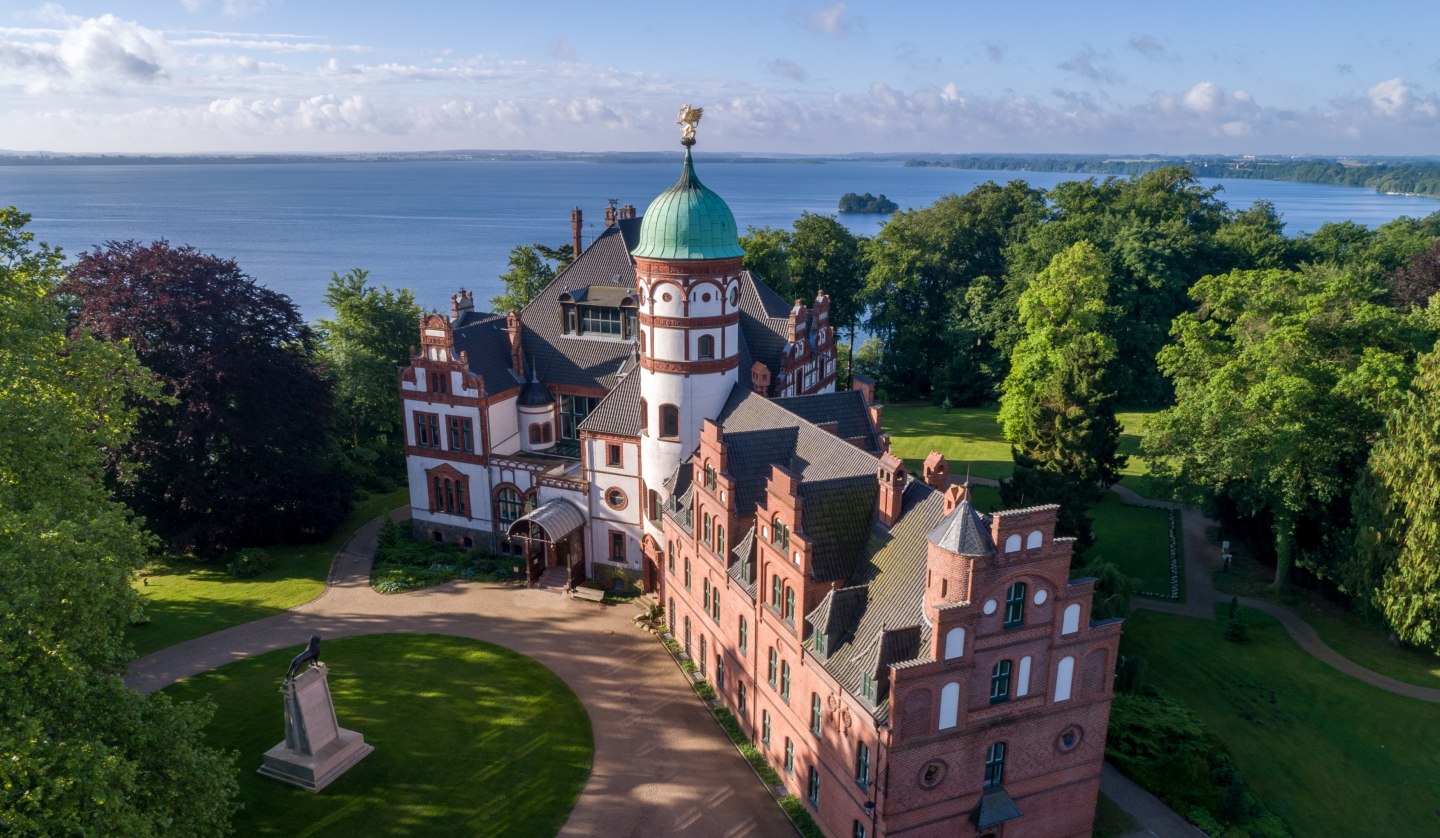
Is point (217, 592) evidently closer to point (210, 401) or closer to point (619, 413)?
point (210, 401)

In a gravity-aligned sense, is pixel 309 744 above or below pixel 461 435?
below

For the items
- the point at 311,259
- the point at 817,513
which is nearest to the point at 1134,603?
the point at 817,513

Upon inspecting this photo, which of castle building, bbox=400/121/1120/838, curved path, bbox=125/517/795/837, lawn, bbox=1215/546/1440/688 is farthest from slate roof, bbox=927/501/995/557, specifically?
lawn, bbox=1215/546/1440/688

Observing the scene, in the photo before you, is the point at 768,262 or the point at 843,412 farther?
the point at 768,262

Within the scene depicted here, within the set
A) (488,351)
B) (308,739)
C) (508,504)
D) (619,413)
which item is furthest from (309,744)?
(488,351)

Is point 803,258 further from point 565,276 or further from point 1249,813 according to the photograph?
point 1249,813

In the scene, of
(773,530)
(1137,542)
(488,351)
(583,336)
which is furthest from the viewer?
(583,336)
